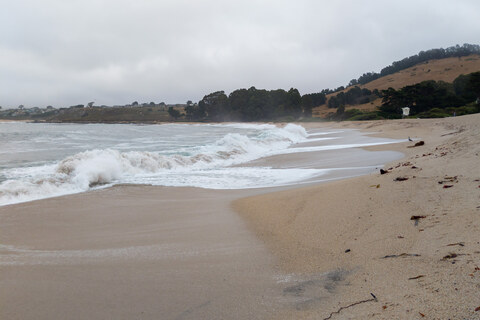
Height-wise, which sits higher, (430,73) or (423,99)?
(430,73)

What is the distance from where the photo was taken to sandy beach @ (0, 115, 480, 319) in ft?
6.94

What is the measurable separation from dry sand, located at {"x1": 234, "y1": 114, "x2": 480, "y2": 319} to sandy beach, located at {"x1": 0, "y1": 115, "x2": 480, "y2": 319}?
11 millimetres

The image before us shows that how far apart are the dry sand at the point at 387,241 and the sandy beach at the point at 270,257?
0.01 meters

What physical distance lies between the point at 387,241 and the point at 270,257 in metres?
1.10

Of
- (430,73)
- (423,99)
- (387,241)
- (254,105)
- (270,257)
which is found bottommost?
(270,257)

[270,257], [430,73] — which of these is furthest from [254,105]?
[270,257]

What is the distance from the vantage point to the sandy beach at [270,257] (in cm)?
212

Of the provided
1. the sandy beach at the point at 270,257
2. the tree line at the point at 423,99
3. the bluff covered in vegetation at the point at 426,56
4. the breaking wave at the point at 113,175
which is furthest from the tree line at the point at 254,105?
the sandy beach at the point at 270,257

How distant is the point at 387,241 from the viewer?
A: 2.86 m

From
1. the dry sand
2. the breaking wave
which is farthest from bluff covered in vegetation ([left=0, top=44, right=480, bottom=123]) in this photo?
the dry sand

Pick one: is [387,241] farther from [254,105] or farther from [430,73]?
[430,73]

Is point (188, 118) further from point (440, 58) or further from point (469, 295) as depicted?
point (469, 295)

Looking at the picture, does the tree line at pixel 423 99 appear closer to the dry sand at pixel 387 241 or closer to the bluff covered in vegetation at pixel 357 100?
the bluff covered in vegetation at pixel 357 100

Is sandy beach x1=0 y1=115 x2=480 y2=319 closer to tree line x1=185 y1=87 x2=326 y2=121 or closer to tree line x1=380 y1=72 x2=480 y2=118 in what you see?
tree line x1=380 y1=72 x2=480 y2=118
